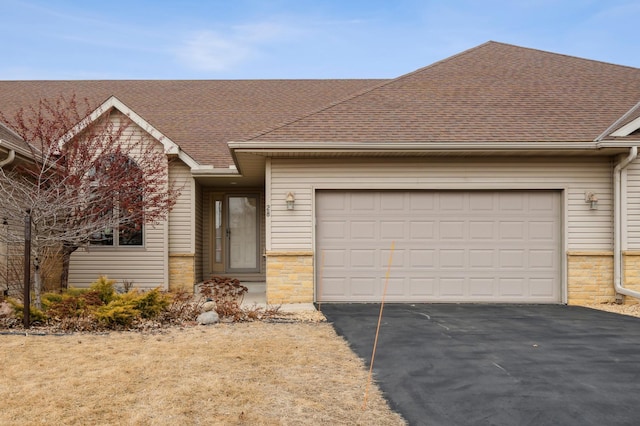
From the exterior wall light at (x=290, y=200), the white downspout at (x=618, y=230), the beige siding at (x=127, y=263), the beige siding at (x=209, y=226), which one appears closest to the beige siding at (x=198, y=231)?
the beige siding at (x=209, y=226)

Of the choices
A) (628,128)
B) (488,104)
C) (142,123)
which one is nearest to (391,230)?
(488,104)

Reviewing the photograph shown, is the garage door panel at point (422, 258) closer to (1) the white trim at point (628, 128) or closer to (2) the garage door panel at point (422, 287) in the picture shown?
(2) the garage door panel at point (422, 287)

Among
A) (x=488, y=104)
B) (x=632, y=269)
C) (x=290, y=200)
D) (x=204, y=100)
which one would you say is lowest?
(x=632, y=269)

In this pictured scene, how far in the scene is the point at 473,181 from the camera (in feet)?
32.6

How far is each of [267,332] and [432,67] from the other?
829 cm

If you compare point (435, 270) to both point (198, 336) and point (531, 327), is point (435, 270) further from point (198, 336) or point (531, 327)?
point (198, 336)

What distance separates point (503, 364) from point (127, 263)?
9043 millimetres

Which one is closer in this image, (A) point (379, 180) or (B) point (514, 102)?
(A) point (379, 180)

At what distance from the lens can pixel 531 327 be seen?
7.44m

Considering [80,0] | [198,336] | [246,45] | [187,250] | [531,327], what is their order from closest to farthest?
[198,336] < [531,327] < [187,250] < [80,0] < [246,45]

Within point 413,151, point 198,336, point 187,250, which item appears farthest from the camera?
point 187,250

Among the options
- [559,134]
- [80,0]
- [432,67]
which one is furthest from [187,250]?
[80,0]

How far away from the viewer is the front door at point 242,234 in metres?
13.9

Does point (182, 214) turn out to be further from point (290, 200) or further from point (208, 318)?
point (208, 318)
